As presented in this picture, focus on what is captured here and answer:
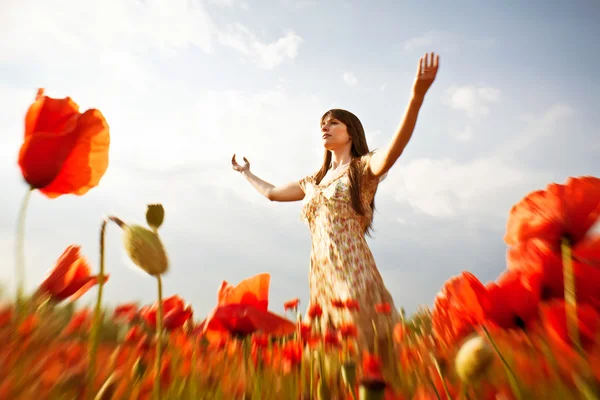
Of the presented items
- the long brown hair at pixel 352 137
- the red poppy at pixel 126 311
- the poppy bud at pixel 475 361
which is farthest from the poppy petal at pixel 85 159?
the long brown hair at pixel 352 137

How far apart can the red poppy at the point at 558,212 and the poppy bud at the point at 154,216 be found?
0.49 meters

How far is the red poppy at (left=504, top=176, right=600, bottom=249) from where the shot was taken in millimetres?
568

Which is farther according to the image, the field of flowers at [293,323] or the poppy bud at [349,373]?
the poppy bud at [349,373]

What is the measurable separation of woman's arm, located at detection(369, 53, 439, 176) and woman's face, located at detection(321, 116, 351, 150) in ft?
2.31

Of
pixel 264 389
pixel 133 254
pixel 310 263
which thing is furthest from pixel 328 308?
pixel 133 254

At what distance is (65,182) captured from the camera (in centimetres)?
75

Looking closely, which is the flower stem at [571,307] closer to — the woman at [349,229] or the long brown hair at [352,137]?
the woman at [349,229]

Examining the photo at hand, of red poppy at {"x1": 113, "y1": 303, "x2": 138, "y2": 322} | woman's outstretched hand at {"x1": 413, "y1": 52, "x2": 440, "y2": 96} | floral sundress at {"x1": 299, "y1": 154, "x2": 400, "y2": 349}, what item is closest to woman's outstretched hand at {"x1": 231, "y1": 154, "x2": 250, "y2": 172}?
floral sundress at {"x1": 299, "y1": 154, "x2": 400, "y2": 349}

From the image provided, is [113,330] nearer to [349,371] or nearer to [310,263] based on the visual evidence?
[349,371]

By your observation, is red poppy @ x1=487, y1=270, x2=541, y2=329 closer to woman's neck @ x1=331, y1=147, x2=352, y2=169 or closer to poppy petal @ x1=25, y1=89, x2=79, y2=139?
poppy petal @ x1=25, y1=89, x2=79, y2=139

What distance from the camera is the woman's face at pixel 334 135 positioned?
3297mm

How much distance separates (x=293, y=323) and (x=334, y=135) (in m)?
2.74

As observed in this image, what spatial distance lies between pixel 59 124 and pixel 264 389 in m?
0.60

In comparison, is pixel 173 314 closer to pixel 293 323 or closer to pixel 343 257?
pixel 293 323
